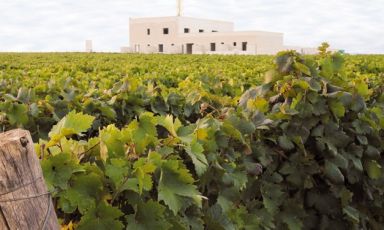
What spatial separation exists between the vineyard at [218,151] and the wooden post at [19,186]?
0.38m

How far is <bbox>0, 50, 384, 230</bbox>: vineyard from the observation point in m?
2.73

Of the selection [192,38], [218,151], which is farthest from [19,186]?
[192,38]

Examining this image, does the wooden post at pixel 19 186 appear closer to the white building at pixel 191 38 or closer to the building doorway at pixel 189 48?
the white building at pixel 191 38

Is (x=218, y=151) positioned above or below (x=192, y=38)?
below

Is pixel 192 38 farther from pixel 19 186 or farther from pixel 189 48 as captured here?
pixel 19 186

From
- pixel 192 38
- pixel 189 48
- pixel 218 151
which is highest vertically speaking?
pixel 192 38

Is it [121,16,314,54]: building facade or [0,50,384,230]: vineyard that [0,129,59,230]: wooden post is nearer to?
[0,50,384,230]: vineyard

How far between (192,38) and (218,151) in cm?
7910

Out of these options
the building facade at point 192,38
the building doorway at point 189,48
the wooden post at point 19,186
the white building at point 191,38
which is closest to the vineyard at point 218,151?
the wooden post at point 19,186

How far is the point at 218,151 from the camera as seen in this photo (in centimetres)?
387

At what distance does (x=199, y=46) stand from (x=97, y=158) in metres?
77.6

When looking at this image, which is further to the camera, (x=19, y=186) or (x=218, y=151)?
(x=218, y=151)

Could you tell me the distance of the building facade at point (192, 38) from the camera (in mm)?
79625

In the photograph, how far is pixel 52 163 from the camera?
2.61 m
